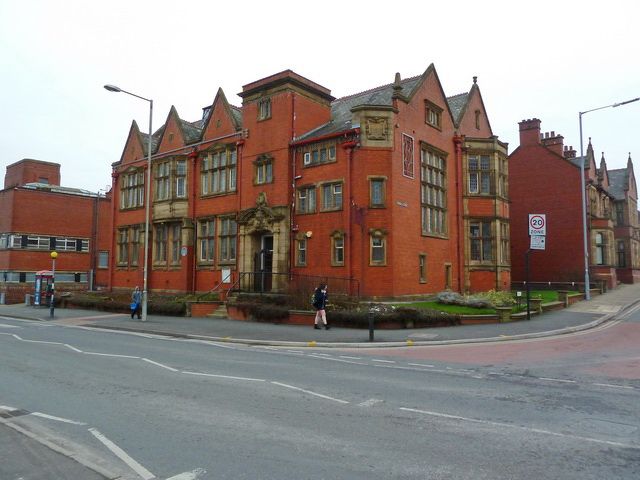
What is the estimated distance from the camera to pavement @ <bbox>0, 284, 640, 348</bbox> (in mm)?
16703

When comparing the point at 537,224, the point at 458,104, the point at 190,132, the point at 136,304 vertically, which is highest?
the point at 458,104

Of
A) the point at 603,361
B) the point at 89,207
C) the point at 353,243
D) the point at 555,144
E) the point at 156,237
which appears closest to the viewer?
the point at 603,361

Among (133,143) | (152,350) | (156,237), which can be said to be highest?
(133,143)

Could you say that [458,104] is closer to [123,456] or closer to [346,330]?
[346,330]

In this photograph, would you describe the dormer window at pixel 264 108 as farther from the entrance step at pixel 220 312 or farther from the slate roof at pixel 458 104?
the slate roof at pixel 458 104

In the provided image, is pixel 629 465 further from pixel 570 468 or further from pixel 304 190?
pixel 304 190

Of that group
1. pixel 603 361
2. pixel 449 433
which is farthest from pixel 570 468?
pixel 603 361

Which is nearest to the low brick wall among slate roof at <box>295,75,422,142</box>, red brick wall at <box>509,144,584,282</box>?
slate roof at <box>295,75,422,142</box>

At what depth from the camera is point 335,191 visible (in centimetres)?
2545

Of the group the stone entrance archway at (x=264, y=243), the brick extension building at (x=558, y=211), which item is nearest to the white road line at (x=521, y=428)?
the stone entrance archway at (x=264, y=243)

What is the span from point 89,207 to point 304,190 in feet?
104

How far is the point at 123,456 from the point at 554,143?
42.8m

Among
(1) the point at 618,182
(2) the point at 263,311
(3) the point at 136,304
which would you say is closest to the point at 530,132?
(1) the point at 618,182

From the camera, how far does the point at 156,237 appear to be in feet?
114
